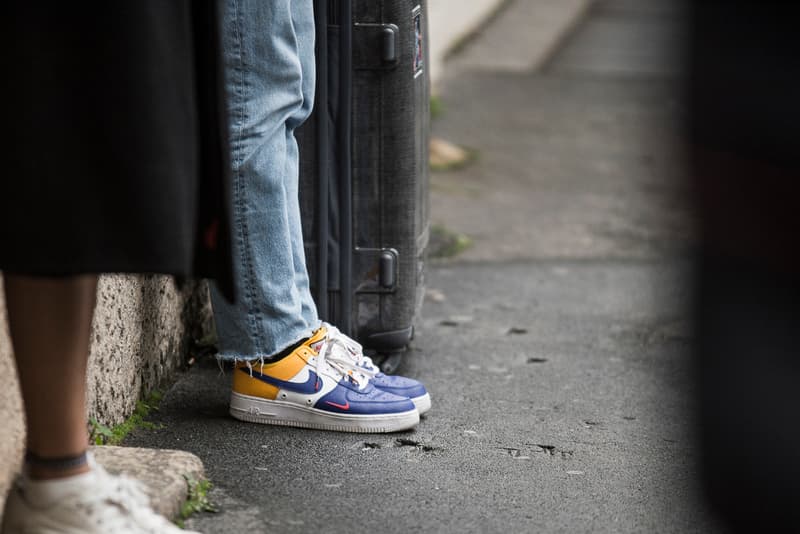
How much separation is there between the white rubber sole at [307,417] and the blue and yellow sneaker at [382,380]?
0.33ft

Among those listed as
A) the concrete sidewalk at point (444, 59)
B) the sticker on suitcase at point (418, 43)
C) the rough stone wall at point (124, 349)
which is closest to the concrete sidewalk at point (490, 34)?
the concrete sidewalk at point (444, 59)

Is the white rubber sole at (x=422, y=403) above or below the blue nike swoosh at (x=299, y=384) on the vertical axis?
below

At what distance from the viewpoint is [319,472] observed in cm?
217

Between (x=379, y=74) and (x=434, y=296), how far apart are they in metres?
1.26

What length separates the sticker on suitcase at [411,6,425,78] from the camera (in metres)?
2.70

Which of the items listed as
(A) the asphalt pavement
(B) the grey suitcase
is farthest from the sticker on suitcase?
(A) the asphalt pavement

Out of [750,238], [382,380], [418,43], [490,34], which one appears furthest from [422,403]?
[490,34]

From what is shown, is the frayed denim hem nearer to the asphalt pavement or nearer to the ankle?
the asphalt pavement

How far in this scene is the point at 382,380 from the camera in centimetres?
250

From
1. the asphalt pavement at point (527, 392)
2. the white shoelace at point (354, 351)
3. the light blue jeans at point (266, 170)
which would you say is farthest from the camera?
the white shoelace at point (354, 351)

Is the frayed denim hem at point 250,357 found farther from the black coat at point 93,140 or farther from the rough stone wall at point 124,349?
the black coat at point 93,140

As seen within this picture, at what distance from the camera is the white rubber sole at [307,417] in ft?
7.84

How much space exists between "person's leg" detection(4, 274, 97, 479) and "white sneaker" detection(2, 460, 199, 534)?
0.07ft

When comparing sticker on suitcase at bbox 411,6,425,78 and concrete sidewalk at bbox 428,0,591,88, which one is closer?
sticker on suitcase at bbox 411,6,425,78
